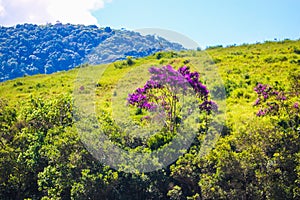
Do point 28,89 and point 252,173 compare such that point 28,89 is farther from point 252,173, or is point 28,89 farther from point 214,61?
point 252,173

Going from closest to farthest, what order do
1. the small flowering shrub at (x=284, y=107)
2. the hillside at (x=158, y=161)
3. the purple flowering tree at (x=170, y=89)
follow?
the hillside at (x=158, y=161) → the small flowering shrub at (x=284, y=107) → the purple flowering tree at (x=170, y=89)

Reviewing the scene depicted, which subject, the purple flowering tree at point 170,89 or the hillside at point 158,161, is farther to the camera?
the purple flowering tree at point 170,89

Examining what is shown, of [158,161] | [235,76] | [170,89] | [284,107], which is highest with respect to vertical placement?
[235,76]

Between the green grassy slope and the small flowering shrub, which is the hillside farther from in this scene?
the green grassy slope

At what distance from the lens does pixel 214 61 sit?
35.0 m

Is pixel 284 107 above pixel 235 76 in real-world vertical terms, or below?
below

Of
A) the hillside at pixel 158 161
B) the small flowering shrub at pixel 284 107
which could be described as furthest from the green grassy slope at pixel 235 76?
the small flowering shrub at pixel 284 107

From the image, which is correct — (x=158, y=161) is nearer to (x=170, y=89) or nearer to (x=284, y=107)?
(x=170, y=89)

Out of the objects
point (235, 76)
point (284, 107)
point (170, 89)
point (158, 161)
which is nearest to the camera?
point (284, 107)

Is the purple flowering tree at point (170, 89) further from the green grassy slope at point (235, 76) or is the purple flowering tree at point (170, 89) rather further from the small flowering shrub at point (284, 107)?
the green grassy slope at point (235, 76)

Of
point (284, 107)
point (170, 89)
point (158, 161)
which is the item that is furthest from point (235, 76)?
point (158, 161)

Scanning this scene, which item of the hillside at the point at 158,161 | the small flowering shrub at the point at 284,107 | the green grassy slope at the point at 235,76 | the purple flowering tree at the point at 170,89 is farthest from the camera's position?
the green grassy slope at the point at 235,76

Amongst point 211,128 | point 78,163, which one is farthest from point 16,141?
point 211,128

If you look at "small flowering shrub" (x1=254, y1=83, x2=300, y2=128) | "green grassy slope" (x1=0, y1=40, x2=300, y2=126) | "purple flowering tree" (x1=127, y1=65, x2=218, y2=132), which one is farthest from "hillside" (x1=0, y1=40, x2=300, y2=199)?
"green grassy slope" (x1=0, y1=40, x2=300, y2=126)
